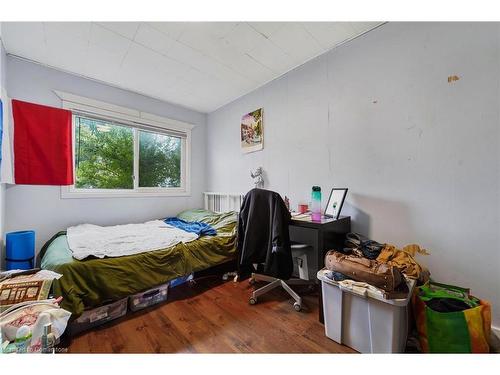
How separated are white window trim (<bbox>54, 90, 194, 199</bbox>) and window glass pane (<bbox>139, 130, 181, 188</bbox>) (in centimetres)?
8

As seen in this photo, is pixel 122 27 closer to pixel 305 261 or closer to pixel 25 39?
pixel 25 39

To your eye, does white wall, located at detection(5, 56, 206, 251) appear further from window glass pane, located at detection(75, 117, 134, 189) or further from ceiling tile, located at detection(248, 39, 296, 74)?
ceiling tile, located at detection(248, 39, 296, 74)

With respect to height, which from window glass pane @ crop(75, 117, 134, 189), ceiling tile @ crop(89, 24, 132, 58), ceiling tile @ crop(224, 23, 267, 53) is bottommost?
window glass pane @ crop(75, 117, 134, 189)

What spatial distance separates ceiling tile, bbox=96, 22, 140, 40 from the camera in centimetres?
168

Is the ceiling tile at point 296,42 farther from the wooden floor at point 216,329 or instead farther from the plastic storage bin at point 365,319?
the wooden floor at point 216,329

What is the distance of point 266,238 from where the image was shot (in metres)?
1.73

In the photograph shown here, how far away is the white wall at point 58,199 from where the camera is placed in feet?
6.86

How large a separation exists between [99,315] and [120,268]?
34cm

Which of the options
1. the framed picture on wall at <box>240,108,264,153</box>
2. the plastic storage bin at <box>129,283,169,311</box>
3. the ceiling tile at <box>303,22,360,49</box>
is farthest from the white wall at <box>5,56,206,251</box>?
the ceiling tile at <box>303,22,360,49</box>

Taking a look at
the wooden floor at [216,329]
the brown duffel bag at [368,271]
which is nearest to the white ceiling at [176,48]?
the brown duffel bag at [368,271]

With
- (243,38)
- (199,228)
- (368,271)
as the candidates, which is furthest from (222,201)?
(368,271)
